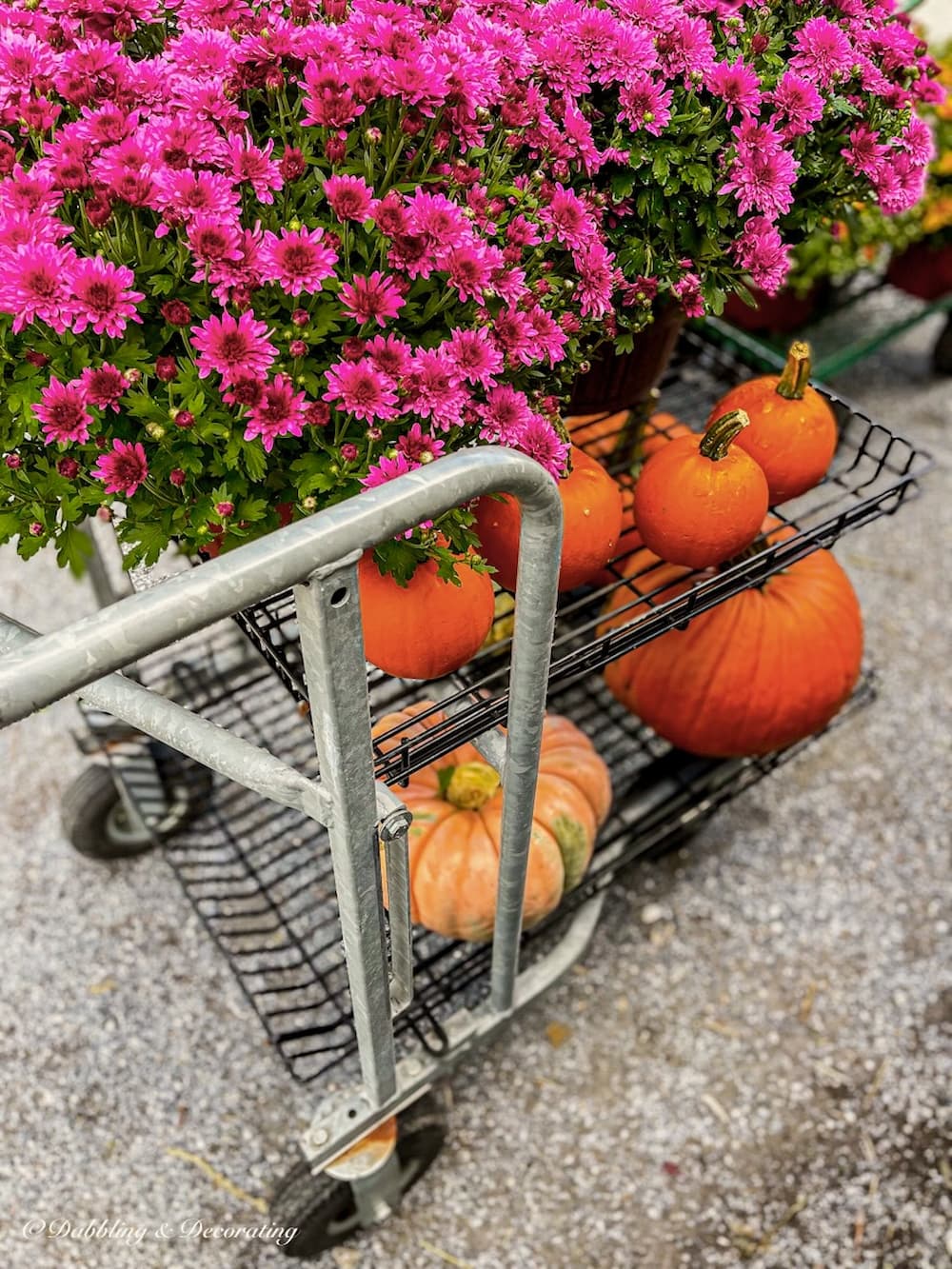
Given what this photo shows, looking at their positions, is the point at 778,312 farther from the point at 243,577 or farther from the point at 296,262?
the point at 243,577

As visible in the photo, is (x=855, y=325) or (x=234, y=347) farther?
(x=855, y=325)

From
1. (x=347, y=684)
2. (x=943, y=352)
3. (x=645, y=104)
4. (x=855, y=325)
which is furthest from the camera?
(x=943, y=352)

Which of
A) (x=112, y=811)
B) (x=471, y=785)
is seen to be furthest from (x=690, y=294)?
(x=112, y=811)

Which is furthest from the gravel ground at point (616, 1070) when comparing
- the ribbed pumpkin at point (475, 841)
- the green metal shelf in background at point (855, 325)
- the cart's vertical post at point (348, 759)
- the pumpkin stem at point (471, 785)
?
the green metal shelf in background at point (855, 325)

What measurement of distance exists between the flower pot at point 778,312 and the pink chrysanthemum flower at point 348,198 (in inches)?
75.5

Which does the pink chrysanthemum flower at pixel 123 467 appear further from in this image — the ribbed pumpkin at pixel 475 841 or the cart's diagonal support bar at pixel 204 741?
the ribbed pumpkin at pixel 475 841

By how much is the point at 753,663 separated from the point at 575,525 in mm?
554

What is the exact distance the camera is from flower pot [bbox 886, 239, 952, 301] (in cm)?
267

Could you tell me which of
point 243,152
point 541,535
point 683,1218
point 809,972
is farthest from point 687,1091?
point 243,152

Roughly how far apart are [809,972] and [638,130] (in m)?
1.41

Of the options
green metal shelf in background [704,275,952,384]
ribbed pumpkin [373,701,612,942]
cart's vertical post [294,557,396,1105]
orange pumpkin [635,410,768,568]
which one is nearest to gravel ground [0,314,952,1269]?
ribbed pumpkin [373,701,612,942]

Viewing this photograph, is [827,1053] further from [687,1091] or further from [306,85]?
[306,85]

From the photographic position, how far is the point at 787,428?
1142 mm

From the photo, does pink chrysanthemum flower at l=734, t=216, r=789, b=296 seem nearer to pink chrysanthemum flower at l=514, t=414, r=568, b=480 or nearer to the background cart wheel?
pink chrysanthemum flower at l=514, t=414, r=568, b=480
